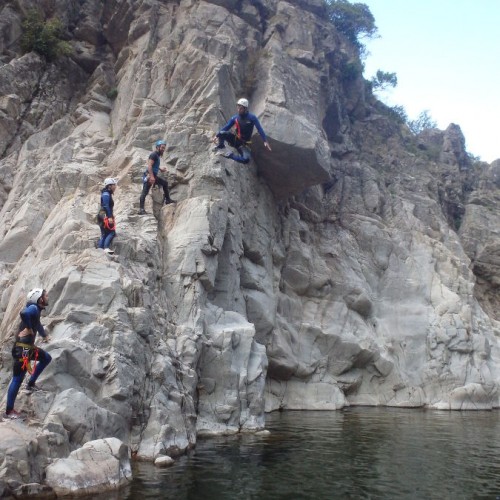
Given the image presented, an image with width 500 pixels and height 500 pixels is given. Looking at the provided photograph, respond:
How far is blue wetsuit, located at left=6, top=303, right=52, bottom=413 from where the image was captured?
11078 millimetres

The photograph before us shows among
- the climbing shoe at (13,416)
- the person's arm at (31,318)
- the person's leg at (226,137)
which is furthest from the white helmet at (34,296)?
the person's leg at (226,137)

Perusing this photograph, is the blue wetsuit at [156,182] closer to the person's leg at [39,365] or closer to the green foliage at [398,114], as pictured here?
the person's leg at [39,365]

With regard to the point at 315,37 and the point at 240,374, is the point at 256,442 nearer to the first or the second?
the point at 240,374

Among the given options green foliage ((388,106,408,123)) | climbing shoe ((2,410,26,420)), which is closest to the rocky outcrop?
climbing shoe ((2,410,26,420))

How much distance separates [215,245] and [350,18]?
33.6 m

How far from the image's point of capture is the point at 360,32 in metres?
48.3

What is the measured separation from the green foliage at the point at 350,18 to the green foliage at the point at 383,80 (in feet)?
23.2

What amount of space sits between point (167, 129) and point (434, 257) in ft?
62.6

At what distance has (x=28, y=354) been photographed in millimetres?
11461

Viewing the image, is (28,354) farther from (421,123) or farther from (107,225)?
(421,123)

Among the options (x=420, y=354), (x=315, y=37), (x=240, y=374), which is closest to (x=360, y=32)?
(x=315, y=37)

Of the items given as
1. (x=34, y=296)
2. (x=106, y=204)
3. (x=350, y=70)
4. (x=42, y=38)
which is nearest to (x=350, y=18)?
(x=350, y=70)

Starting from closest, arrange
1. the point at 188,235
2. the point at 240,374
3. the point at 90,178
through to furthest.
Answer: the point at 240,374
the point at 188,235
the point at 90,178

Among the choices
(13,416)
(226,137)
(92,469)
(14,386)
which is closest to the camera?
(92,469)
